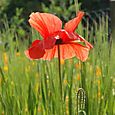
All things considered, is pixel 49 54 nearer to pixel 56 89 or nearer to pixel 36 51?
pixel 36 51

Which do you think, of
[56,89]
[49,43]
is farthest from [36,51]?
[56,89]

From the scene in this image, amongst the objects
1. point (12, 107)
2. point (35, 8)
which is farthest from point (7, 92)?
point (35, 8)

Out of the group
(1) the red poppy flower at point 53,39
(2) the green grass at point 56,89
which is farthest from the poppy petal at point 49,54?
(2) the green grass at point 56,89

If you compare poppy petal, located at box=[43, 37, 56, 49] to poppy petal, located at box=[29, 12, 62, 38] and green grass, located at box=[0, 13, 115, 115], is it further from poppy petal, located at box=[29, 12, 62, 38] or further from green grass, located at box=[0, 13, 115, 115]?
green grass, located at box=[0, 13, 115, 115]

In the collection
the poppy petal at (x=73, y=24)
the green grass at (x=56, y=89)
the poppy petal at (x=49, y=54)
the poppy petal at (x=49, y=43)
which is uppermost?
the poppy petal at (x=73, y=24)

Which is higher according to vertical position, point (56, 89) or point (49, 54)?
point (49, 54)

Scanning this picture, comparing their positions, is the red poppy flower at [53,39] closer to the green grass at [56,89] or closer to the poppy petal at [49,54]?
the poppy petal at [49,54]

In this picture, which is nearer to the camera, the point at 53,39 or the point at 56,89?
the point at 53,39

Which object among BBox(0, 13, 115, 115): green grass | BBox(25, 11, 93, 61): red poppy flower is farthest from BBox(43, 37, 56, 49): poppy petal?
BBox(0, 13, 115, 115): green grass

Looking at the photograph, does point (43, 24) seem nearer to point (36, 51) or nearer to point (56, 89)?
point (36, 51)
